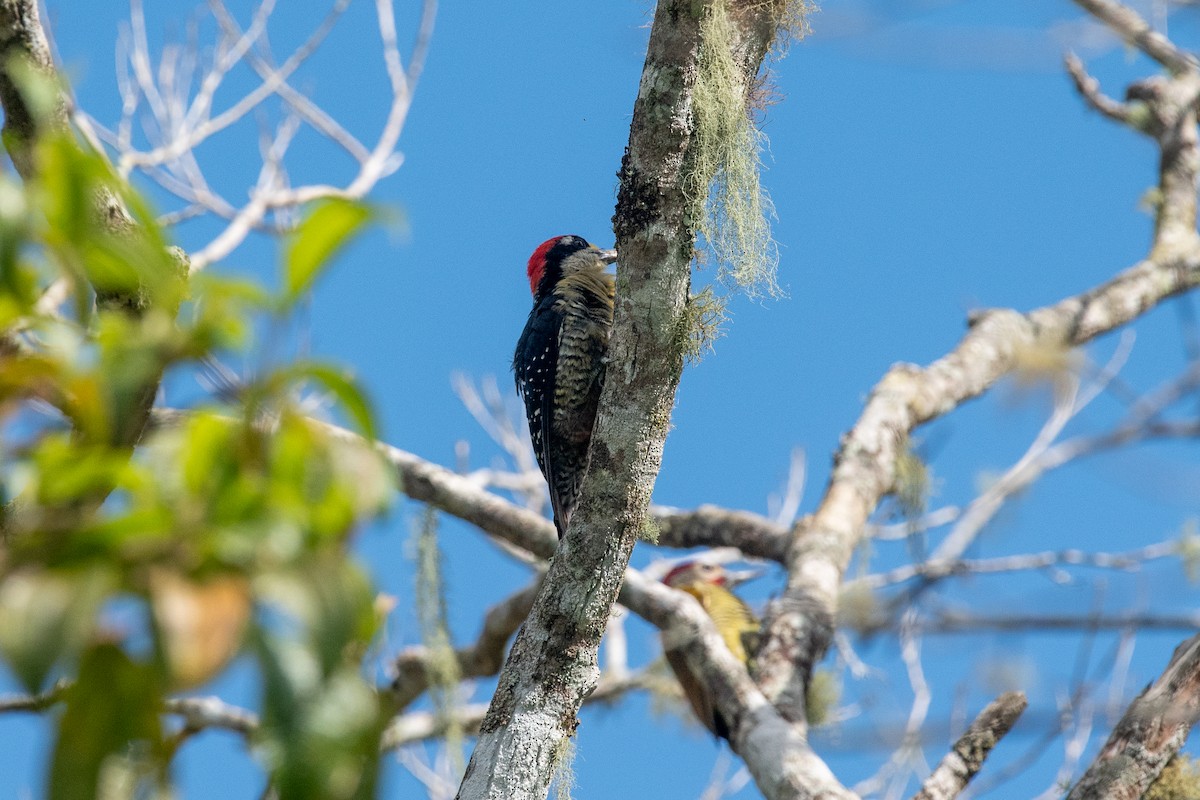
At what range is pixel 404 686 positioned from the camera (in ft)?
17.9

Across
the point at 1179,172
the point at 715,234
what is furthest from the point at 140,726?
the point at 1179,172

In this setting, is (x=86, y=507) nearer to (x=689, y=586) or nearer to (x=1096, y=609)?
(x=1096, y=609)

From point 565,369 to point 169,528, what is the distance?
410cm

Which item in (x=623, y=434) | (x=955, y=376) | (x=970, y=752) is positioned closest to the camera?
(x=623, y=434)

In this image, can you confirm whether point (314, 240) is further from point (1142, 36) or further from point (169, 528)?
point (1142, 36)

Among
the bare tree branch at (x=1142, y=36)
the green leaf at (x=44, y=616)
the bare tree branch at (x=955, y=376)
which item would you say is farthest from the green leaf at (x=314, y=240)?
the bare tree branch at (x=955, y=376)

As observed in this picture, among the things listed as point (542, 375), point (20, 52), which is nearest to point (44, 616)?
point (20, 52)

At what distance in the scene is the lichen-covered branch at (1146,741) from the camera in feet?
9.37

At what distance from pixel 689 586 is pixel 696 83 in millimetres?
3320

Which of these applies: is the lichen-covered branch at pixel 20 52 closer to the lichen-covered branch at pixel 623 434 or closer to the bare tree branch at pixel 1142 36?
the lichen-covered branch at pixel 623 434

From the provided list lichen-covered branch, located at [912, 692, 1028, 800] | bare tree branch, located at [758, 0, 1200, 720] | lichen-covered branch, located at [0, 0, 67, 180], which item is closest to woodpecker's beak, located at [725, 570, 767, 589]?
bare tree branch, located at [758, 0, 1200, 720]

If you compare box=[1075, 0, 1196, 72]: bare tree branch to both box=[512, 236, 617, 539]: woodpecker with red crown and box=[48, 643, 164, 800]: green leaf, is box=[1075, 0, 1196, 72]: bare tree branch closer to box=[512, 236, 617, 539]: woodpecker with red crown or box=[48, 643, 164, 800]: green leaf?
box=[512, 236, 617, 539]: woodpecker with red crown

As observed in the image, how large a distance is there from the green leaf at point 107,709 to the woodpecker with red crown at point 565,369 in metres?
3.90

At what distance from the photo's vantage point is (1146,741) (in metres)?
2.89
